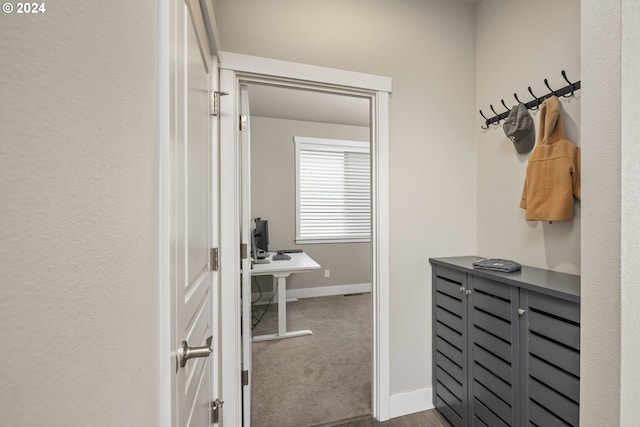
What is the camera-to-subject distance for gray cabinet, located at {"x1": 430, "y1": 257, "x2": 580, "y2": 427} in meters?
1.17

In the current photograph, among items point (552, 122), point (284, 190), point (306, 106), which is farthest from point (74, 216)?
point (284, 190)

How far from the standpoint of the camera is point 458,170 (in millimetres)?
2043

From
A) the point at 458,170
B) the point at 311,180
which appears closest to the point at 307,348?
the point at 458,170

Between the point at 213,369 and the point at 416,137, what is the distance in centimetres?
182

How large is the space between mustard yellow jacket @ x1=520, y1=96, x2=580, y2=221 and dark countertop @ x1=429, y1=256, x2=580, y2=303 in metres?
0.29

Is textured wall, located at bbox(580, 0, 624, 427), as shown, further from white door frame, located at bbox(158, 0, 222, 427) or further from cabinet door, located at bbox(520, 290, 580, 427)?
white door frame, located at bbox(158, 0, 222, 427)

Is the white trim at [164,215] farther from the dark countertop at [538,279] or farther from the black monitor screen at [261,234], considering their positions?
the black monitor screen at [261,234]

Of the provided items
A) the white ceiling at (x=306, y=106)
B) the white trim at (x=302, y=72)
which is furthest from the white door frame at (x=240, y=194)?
the white ceiling at (x=306, y=106)

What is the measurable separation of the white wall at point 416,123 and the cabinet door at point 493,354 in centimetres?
38

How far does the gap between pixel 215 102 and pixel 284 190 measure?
290cm

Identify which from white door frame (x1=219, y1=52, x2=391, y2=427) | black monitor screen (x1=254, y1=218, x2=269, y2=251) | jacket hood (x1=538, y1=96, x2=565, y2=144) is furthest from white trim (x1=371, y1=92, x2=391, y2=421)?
black monitor screen (x1=254, y1=218, x2=269, y2=251)

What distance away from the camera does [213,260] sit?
1.42m

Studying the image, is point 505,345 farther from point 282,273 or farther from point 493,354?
point 282,273

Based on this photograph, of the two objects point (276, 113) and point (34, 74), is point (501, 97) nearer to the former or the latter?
point (34, 74)
